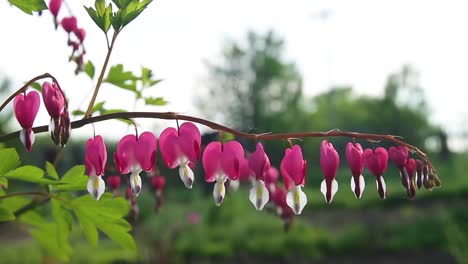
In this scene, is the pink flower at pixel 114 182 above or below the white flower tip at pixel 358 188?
below

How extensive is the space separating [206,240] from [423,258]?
3.14m

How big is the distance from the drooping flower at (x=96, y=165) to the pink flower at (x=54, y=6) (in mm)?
622

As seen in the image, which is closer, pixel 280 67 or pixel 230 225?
pixel 230 225

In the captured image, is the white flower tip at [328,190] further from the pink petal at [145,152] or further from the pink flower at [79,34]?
the pink flower at [79,34]

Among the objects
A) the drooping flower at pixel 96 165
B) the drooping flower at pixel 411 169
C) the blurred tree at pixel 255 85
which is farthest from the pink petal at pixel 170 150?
the blurred tree at pixel 255 85

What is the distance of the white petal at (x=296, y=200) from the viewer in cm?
98

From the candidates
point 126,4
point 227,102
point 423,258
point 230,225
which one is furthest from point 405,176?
point 227,102

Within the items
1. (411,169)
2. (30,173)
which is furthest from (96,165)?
(411,169)

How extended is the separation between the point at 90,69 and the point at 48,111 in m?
0.75

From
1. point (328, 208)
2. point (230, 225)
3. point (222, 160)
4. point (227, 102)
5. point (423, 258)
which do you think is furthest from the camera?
point (227, 102)

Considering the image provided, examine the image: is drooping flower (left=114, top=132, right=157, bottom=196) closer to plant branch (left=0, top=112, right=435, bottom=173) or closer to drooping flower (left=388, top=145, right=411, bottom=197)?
plant branch (left=0, top=112, right=435, bottom=173)

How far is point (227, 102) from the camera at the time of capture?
22203 millimetres

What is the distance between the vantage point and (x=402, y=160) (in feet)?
3.38

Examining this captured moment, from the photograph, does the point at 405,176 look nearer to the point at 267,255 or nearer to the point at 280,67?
the point at 267,255
